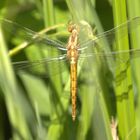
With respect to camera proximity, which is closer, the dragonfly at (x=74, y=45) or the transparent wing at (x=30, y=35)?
the dragonfly at (x=74, y=45)

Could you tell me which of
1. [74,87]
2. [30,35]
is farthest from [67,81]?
[30,35]

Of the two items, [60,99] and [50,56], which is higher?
[50,56]

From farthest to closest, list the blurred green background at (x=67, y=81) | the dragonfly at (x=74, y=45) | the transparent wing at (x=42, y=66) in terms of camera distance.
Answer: the transparent wing at (x=42, y=66) → the dragonfly at (x=74, y=45) → the blurred green background at (x=67, y=81)

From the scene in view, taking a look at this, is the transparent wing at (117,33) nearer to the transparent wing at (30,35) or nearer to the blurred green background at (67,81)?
the blurred green background at (67,81)

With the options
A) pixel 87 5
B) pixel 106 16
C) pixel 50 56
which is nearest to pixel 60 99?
pixel 50 56

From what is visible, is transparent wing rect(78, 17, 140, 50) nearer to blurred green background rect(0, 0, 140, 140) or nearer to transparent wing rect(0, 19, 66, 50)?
blurred green background rect(0, 0, 140, 140)

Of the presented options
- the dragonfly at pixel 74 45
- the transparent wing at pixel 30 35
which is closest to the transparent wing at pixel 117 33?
the dragonfly at pixel 74 45

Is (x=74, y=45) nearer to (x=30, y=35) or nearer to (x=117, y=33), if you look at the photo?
(x=30, y=35)

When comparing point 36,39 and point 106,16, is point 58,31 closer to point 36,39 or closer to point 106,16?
point 36,39
